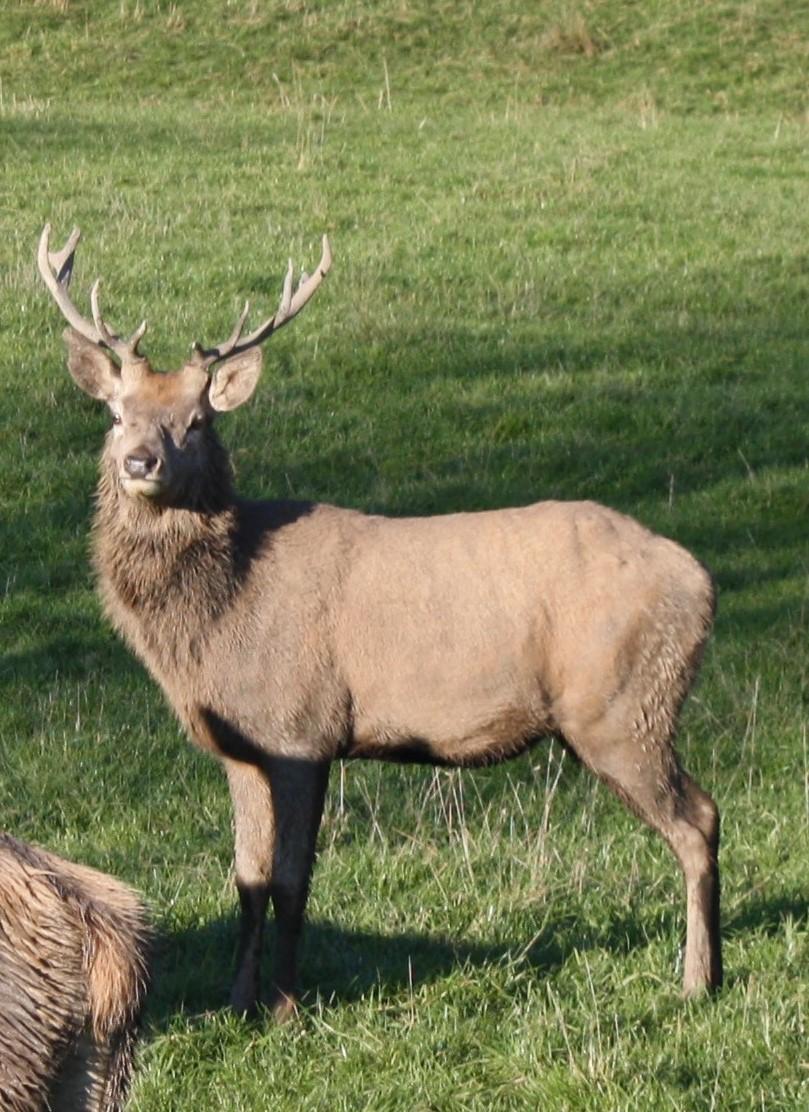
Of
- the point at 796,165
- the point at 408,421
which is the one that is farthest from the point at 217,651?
the point at 796,165

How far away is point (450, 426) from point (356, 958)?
25.4 ft

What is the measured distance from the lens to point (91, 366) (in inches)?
287

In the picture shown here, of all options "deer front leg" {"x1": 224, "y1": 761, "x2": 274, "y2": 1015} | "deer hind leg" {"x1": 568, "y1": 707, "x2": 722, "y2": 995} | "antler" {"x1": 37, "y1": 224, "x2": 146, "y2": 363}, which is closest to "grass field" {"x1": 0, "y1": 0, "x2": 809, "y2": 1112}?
"deer front leg" {"x1": 224, "y1": 761, "x2": 274, "y2": 1015}

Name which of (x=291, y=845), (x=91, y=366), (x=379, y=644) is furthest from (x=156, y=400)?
(x=291, y=845)

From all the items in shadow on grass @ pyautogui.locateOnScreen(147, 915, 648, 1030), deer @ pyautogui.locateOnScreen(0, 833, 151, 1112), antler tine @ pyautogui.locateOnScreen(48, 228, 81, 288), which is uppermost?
deer @ pyautogui.locateOnScreen(0, 833, 151, 1112)

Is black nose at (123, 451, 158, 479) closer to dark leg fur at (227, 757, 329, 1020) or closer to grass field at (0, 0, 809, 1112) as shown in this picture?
dark leg fur at (227, 757, 329, 1020)

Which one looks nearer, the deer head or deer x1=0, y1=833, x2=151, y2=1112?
deer x1=0, y1=833, x2=151, y2=1112

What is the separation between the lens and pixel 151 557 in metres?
6.98

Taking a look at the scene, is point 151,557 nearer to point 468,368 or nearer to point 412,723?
point 412,723

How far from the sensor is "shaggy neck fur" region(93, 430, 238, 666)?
681cm

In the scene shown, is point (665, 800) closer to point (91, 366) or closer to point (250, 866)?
point (250, 866)

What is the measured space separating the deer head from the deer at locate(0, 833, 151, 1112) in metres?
3.25

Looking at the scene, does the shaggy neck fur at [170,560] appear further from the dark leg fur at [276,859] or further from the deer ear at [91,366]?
the dark leg fur at [276,859]

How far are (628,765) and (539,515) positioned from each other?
2.96 feet
